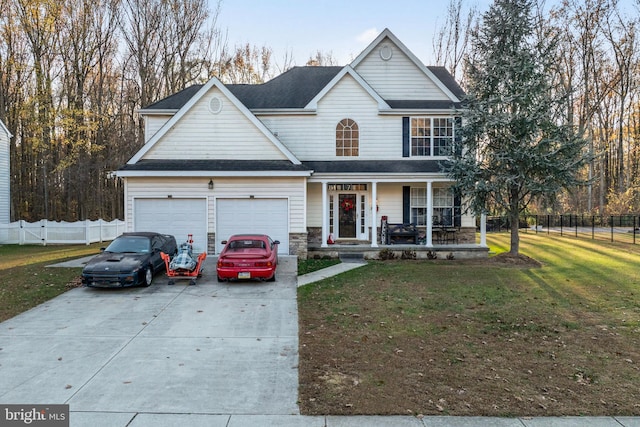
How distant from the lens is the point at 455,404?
15.3ft

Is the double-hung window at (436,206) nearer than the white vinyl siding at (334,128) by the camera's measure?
No

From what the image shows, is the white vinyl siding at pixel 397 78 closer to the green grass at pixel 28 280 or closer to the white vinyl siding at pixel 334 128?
the white vinyl siding at pixel 334 128

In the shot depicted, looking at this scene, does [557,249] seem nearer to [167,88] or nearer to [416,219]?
[416,219]

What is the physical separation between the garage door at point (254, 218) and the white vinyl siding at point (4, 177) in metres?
17.3

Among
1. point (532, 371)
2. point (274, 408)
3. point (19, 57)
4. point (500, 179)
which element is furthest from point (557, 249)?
point (19, 57)

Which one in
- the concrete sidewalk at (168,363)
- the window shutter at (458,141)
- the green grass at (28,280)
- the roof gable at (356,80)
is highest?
the roof gable at (356,80)

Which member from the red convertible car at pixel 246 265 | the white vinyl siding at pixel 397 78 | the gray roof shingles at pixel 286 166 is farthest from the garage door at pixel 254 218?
the white vinyl siding at pixel 397 78

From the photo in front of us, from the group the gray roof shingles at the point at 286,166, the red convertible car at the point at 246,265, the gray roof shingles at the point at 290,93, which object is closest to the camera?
the red convertible car at the point at 246,265

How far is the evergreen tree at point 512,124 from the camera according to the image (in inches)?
552

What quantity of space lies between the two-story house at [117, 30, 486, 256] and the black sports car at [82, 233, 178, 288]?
11.1 feet

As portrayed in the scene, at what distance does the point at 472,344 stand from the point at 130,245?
9.70 m

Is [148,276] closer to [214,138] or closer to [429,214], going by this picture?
[214,138]

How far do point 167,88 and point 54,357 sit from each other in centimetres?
2748

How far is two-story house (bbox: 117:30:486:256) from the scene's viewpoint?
15.4m
